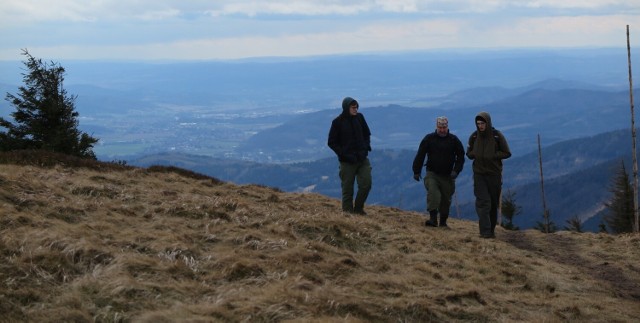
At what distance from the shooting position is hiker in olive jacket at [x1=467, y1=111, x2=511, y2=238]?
14.4 meters

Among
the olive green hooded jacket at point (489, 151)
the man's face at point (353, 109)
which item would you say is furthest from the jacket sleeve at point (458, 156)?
the man's face at point (353, 109)

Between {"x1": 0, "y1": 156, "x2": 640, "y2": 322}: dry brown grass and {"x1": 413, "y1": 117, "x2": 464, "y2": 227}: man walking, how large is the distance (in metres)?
1.39

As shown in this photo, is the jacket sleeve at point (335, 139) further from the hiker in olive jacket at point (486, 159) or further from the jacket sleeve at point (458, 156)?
the hiker in olive jacket at point (486, 159)

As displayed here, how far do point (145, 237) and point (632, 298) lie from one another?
714 centimetres

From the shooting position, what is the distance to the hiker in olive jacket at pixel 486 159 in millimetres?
14366

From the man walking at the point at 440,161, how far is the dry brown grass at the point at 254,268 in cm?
139

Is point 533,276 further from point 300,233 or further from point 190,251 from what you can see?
point 190,251

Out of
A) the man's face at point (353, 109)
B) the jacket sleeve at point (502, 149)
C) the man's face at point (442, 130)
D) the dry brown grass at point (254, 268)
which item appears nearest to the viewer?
the dry brown grass at point (254, 268)

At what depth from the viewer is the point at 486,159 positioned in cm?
1445

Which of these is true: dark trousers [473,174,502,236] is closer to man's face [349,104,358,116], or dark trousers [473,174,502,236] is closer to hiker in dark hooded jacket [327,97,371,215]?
hiker in dark hooded jacket [327,97,371,215]

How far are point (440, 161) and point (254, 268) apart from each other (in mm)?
8071

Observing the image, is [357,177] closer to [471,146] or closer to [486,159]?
[471,146]

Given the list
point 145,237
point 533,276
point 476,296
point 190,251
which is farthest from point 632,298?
point 145,237

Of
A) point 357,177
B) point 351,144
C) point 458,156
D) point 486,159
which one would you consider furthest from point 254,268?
point 458,156
